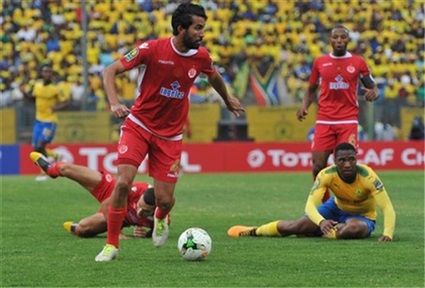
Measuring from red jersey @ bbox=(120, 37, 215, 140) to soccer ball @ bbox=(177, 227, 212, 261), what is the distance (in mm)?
1074

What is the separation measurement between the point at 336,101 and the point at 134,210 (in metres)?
4.44

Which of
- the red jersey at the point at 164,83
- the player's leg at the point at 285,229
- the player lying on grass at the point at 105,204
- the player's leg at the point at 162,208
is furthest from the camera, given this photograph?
the player's leg at the point at 285,229

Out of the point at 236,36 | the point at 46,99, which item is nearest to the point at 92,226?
the point at 46,99

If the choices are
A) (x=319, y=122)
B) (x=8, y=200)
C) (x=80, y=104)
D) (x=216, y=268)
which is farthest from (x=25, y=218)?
(x=80, y=104)

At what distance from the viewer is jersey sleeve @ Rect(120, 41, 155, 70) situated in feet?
36.2

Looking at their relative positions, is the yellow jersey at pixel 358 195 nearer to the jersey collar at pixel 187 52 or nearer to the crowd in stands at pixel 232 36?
the jersey collar at pixel 187 52

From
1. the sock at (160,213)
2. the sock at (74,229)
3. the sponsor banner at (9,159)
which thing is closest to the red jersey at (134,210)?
the sock at (74,229)

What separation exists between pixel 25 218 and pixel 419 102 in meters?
17.4

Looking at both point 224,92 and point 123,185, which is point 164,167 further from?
point 224,92

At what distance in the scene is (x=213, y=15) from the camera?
1576 inches

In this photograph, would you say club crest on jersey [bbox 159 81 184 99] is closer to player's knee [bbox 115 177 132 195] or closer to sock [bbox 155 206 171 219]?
player's knee [bbox 115 177 132 195]

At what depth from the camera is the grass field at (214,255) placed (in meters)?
9.70

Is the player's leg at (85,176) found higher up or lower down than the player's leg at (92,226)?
higher up

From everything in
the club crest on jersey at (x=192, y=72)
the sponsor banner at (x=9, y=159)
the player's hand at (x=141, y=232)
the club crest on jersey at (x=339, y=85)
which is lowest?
the sponsor banner at (x=9, y=159)
